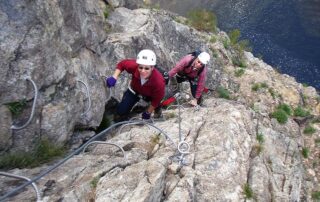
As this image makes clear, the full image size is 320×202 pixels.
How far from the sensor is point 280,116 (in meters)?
12.0

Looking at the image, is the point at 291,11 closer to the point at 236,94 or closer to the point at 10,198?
the point at 236,94

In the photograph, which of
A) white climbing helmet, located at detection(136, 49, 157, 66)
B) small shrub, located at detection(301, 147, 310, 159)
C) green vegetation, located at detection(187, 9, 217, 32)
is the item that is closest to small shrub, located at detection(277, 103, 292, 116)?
small shrub, located at detection(301, 147, 310, 159)

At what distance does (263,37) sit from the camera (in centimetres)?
2464

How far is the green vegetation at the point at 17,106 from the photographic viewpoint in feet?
17.5

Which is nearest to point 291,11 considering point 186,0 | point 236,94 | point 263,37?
point 263,37

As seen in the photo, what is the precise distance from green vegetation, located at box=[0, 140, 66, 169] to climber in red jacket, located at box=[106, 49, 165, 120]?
1698 mm

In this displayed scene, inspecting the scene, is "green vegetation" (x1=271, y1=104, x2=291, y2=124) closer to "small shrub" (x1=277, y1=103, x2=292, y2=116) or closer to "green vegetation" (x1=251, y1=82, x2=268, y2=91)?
"small shrub" (x1=277, y1=103, x2=292, y2=116)

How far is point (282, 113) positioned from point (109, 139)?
6.99m

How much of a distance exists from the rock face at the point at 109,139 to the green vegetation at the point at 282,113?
334cm

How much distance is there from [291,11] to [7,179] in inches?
1011

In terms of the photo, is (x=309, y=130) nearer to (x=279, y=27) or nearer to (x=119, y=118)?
(x=119, y=118)

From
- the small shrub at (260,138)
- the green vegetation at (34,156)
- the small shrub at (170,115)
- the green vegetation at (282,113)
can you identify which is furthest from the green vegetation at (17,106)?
the green vegetation at (282,113)

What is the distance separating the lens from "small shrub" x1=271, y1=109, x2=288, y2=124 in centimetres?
1193

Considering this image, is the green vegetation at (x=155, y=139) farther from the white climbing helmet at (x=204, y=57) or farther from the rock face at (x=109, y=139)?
the white climbing helmet at (x=204, y=57)
